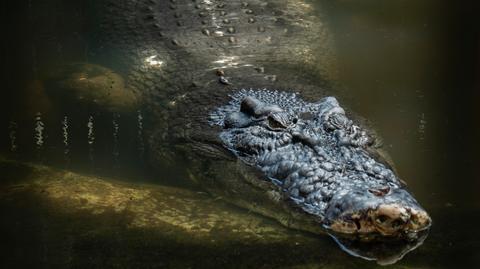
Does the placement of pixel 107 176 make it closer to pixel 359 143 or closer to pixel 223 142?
pixel 223 142

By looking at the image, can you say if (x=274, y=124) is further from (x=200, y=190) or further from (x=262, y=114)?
(x=200, y=190)

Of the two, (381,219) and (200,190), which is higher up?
(381,219)

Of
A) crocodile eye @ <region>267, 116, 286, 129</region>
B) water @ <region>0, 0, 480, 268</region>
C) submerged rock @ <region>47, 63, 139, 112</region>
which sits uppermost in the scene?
crocodile eye @ <region>267, 116, 286, 129</region>

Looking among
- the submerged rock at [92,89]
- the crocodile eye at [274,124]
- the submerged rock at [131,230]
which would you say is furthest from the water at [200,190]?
the crocodile eye at [274,124]

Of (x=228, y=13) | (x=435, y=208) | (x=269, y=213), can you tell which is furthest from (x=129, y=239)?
(x=228, y=13)

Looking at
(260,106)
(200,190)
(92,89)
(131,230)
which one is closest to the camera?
(131,230)

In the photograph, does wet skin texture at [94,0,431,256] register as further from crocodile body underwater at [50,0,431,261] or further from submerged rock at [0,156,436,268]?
submerged rock at [0,156,436,268]

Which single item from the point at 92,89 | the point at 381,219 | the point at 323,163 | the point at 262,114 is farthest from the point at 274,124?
the point at 92,89

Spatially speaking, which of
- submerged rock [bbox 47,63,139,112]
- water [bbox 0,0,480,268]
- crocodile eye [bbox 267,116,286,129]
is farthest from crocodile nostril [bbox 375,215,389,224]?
submerged rock [bbox 47,63,139,112]
